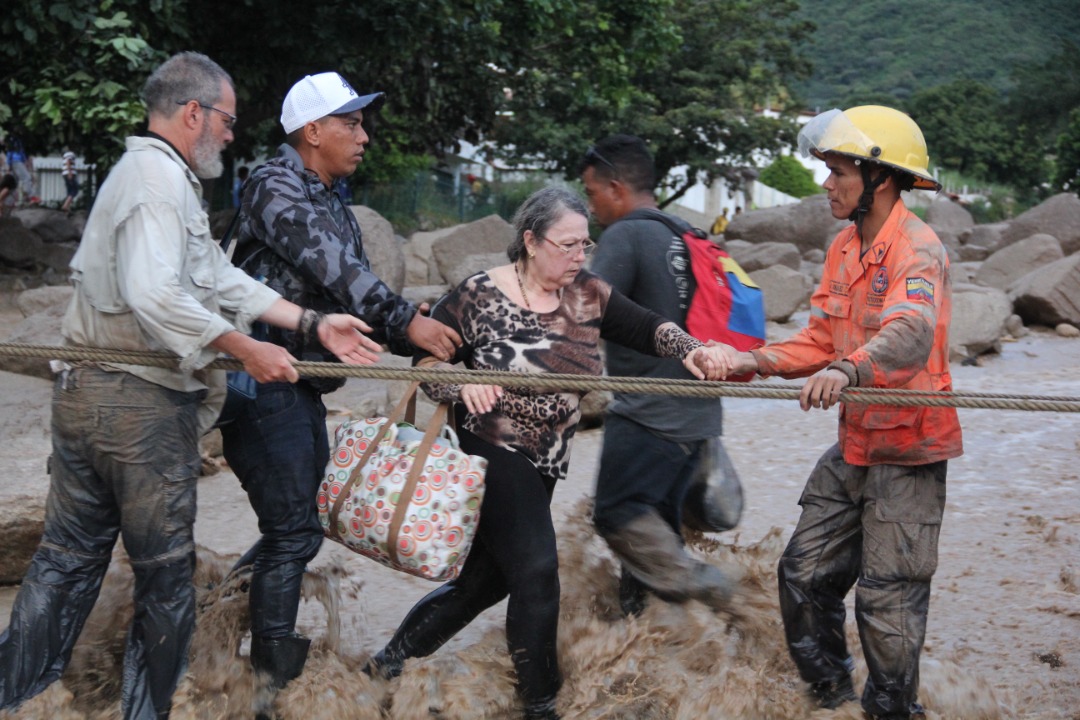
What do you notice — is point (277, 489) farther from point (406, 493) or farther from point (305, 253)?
point (305, 253)

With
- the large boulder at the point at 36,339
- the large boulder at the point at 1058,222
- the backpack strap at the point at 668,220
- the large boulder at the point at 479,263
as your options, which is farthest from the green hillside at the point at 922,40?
the backpack strap at the point at 668,220

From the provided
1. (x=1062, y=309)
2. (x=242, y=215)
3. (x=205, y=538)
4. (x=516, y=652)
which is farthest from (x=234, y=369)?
(x=1062, y=309)

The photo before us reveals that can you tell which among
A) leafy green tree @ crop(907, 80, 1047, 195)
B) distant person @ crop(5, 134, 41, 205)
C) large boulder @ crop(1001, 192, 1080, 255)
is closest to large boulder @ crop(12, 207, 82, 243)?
distant person @ crop(5, 134, 41, 205)

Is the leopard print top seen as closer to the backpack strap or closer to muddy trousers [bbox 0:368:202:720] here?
the backpack strap

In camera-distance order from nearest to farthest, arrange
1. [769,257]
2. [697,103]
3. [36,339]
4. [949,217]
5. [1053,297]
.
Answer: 1. [36,339]
2. [1053,297]
3. [769,257]
4. [697,103]
5. [949,217]

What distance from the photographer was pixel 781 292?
1489 cm

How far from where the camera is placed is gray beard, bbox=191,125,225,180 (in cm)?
330

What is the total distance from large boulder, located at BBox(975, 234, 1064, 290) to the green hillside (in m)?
68.2

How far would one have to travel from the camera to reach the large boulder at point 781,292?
1481cm

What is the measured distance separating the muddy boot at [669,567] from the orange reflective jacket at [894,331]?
0.74m

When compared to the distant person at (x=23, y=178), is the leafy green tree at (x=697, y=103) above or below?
above

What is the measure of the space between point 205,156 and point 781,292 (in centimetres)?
1220

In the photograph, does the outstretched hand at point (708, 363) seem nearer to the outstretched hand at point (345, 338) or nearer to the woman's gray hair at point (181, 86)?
the outstretched hand at point (345, 338)

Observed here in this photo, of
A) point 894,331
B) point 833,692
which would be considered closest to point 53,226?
point 833,692
